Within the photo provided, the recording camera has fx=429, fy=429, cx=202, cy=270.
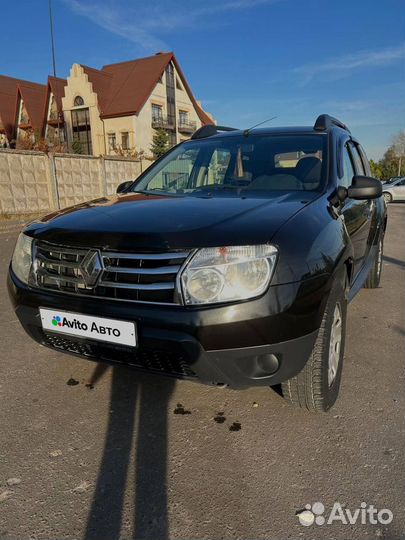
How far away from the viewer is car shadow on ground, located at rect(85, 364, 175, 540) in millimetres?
1701

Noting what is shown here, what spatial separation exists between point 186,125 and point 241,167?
4018cm

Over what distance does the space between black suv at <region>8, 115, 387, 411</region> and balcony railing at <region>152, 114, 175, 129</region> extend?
3610 cm

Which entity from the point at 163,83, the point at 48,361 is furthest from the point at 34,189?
the point at 163,83

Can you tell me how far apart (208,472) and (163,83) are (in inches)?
1551

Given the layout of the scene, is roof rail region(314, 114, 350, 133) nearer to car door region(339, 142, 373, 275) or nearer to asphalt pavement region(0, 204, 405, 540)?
car door region(339, 142, 373, 275)

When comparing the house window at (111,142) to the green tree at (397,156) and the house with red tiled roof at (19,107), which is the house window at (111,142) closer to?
the house with red tiled roof at (19,107)

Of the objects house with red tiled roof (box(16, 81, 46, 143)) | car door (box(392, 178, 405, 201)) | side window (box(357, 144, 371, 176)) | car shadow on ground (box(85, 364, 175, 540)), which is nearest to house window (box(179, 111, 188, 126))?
house with red tiled roof (box(16, 81, 46, 143))

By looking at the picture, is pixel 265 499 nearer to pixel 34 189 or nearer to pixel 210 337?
pixel 210 337

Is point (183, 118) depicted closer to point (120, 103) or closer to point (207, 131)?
point (120, 103)

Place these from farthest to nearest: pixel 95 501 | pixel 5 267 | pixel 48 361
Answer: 1. pixel 5 267
2. pixel 48 361
3. pixel 95 501

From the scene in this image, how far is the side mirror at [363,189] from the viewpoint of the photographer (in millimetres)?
2803

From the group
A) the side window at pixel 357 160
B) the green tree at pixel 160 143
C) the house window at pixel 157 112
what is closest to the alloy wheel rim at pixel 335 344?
the side window at pixel 357 160

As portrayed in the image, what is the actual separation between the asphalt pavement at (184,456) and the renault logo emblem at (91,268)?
Result: 83cm

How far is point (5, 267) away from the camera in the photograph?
6473 mm
